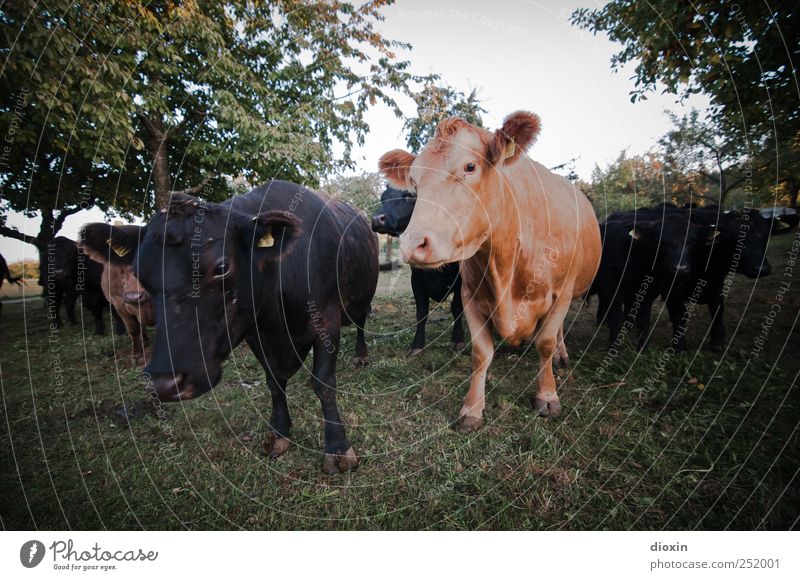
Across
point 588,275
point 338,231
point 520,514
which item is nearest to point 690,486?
point 520,514

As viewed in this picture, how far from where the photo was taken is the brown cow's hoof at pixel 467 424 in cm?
364

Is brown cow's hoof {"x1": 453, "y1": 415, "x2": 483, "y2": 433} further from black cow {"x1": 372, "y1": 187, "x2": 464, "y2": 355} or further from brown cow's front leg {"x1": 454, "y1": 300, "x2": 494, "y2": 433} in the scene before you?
black cow {"x1": 372, "y1": 187, "x2": 464, "y2": 355}

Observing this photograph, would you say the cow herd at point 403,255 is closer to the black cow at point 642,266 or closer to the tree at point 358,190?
the black cow at point 642,266

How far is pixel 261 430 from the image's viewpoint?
3.96 metres

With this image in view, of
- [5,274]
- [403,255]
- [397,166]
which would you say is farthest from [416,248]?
[5,274]

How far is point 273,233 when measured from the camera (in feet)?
8.80

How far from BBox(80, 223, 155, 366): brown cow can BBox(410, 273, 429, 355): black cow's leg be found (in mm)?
4177

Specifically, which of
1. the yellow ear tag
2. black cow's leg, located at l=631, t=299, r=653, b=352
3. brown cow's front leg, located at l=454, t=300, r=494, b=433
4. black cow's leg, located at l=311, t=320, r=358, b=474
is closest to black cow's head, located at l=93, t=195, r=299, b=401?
the yellow ear tag

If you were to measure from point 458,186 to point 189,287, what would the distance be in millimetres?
2100

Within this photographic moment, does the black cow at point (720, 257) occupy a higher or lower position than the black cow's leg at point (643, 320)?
higher

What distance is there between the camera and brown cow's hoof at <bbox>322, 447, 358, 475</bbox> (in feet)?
10.2

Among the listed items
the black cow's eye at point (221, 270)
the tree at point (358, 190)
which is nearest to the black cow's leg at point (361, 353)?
the tree at point (358, 190)

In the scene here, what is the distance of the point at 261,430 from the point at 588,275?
5.29 m

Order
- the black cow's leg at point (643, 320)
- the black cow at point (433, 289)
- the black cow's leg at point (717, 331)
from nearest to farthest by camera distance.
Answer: the black cow's leg at point (717, 331)
the black cow's leg at point (643, 320)
the black cow at point (433, 289)
